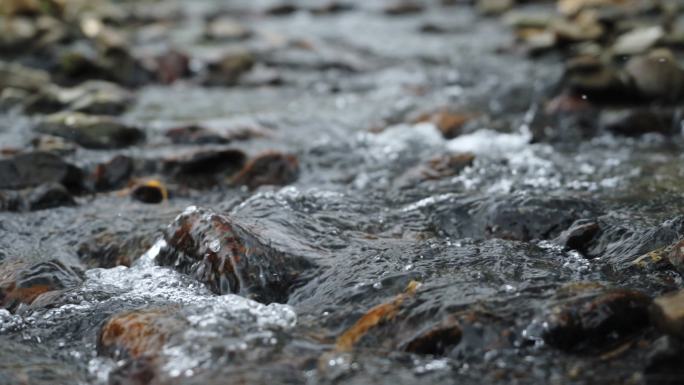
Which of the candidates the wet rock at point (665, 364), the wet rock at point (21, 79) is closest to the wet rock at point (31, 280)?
the wet rock at point (665, 364)

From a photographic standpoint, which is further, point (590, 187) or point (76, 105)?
point (76, 105)

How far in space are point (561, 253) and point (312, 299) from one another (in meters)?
1.52

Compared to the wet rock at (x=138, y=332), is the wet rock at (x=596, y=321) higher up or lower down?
higher up

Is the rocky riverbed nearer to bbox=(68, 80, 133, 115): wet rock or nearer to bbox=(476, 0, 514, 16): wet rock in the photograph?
bbox=(68, 80, 133, 115): wet rock

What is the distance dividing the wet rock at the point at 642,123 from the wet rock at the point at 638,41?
1.63 metres

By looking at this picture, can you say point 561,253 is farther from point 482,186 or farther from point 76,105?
point 76,105

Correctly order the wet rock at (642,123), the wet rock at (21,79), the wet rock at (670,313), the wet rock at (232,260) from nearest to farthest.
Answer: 1. the wet rock at (670,313)
2. the wet rock at (232,260)
3. the wet rock at (642,123)
4. the wet rock at (21,79)

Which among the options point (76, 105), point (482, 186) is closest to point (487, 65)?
point (482, 186)

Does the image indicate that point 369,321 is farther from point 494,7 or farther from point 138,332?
point 494,7

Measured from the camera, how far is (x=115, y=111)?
838cm

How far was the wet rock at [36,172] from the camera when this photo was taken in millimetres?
5898

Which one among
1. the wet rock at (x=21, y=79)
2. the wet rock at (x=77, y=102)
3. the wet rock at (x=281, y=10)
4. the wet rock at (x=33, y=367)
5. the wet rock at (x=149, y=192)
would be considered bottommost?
the wet rock at (x=149, y=192)

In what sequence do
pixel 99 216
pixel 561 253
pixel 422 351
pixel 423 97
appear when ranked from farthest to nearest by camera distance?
pixel 423 97, pixel 99 216, pixel 561 253, pixel 422 351

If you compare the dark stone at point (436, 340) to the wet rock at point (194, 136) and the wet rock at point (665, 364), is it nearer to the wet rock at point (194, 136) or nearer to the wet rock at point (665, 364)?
the wet rock at point (665, 364)
